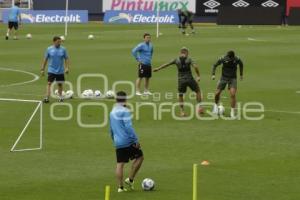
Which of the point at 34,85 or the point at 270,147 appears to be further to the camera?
the point at 34,85

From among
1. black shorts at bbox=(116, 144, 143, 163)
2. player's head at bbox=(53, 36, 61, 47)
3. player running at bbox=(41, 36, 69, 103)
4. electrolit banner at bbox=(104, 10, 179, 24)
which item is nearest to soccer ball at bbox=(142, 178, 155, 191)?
black shorts at bbox=(116, 144, 143, 163)

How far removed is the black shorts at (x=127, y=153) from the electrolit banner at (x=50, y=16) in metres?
66.3

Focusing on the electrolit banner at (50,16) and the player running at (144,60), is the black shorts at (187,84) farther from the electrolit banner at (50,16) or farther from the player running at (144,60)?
the electrolit banner at (50,16)

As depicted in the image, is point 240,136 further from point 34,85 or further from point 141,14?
point 141,14

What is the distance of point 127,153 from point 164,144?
18.9ft

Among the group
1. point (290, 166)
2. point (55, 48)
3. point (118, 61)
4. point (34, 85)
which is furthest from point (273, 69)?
point (290, 166)

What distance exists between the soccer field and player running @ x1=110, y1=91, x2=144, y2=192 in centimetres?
51

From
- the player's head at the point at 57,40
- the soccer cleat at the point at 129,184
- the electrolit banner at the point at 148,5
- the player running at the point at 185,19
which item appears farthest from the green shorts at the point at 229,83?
the electrolit banner at the point at 148,5

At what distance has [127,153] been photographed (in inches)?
714

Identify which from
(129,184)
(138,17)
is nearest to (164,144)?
(129,184)

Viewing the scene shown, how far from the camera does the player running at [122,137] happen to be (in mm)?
17781

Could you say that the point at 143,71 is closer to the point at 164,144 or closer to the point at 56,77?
the point at 56,77

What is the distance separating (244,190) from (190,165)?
8.99ft

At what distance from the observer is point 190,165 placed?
21.0 metres
